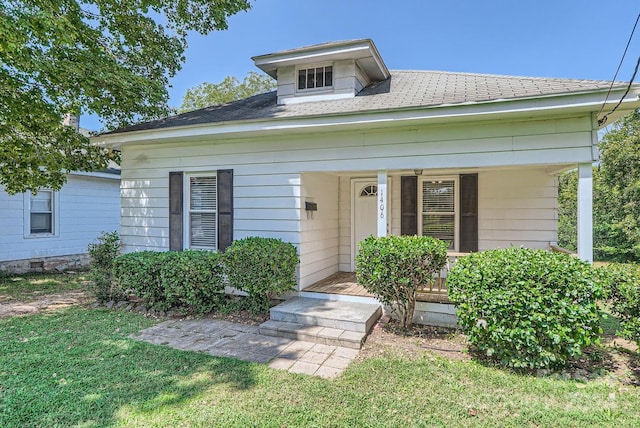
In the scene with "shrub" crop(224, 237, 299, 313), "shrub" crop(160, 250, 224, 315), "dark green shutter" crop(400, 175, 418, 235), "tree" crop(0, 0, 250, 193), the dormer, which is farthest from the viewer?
"dark green shutter" crop(400, 175, 418, 235)

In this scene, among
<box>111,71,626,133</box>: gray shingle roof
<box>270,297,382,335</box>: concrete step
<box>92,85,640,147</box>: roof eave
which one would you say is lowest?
<box>270,297,382,335</box>: concrete step

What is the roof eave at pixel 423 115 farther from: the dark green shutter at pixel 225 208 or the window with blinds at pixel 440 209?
the window with blinds at pixel 440 209

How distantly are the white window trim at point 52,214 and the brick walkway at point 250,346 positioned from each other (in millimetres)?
7935

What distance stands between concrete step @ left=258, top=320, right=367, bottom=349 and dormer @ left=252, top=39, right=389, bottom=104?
4.33 metres

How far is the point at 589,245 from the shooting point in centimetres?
448

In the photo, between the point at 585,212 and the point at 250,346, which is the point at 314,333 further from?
the point at 585,212

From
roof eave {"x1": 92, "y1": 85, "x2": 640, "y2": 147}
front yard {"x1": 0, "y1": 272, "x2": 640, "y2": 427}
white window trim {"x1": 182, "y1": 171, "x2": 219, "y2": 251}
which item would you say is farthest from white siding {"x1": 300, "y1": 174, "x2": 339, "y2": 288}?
front yard {"x1": 0, "y1": 272, "x2": 640, "y2": 427}

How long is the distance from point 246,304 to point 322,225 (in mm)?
2216

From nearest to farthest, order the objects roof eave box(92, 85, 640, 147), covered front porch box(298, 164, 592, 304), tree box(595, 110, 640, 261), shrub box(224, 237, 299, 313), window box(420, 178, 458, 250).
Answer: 1. roof eave box(92, 85, 640, 147)
2. shrub box(224, 237, 299, 313)
3. covered front porch box(298, 164, 592, 304)
4. window box(420, 178, 458, 250)
5. tree box(595, 110, 640, 261)

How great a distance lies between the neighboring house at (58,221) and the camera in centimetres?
970

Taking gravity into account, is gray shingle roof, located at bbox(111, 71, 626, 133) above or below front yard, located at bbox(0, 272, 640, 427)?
above

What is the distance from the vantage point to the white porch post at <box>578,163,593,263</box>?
4465 millimetres

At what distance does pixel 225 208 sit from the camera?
6.42m

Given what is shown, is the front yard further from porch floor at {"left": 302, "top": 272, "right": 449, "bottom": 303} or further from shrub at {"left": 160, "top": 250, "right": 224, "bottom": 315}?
shrub at {"left": 160, "top": 250, "right": 224, "bottom": 315}
